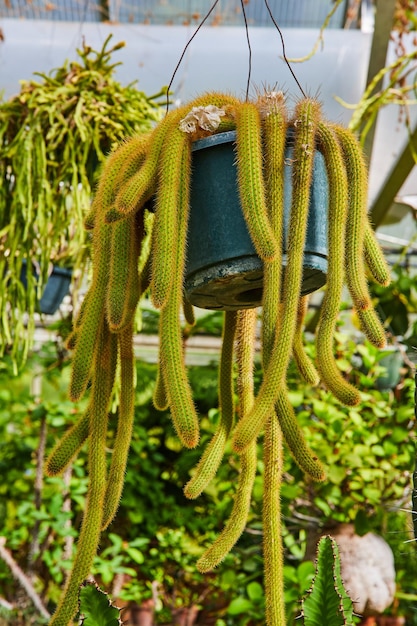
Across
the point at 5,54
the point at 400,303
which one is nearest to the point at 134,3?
the point at 5,54

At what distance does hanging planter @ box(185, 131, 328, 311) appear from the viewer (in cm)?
85

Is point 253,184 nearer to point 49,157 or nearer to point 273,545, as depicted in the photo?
point 273,545

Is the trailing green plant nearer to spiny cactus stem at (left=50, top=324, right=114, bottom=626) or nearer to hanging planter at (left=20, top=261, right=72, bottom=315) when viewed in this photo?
hanging planter at (left=20, top=261, right=72, bottom=315)

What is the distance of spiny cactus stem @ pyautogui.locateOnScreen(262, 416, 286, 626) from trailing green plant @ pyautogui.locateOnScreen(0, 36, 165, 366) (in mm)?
978

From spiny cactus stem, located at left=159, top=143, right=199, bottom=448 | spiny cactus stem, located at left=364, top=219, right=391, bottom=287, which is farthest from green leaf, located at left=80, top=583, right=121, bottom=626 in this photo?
spiny cactus stem, located at left=364, top=219, right=391, bottom=287

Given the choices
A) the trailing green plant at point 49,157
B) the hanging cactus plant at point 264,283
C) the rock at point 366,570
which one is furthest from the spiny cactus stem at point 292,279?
the rock at point 366,570

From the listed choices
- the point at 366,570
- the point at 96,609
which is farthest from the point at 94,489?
the point at 366,570

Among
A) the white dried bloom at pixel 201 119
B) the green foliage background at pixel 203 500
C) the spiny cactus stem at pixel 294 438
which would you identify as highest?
the white dried bloom at pixel 201 119

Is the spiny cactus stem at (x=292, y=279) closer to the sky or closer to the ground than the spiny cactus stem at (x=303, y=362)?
closer to the sky

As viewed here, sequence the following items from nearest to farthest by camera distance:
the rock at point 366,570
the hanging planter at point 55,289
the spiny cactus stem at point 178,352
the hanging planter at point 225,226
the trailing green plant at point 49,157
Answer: the spiny cactus stem at point 178,352 < the hanging planter at point 225,226 < the trailing green plant at point 49,157 < the hanging planter at point 55,289 < the rock at point 366,570

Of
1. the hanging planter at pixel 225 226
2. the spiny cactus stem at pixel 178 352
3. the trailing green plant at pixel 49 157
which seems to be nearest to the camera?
the spiny cactus stem at pixel 178 352

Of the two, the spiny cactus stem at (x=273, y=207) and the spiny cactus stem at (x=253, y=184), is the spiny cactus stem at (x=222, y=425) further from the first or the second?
the spiny cactus stem at (x=253, y=184)

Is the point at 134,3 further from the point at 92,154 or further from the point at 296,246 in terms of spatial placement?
the point at 296,246

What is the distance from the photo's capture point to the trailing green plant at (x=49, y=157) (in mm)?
1628
